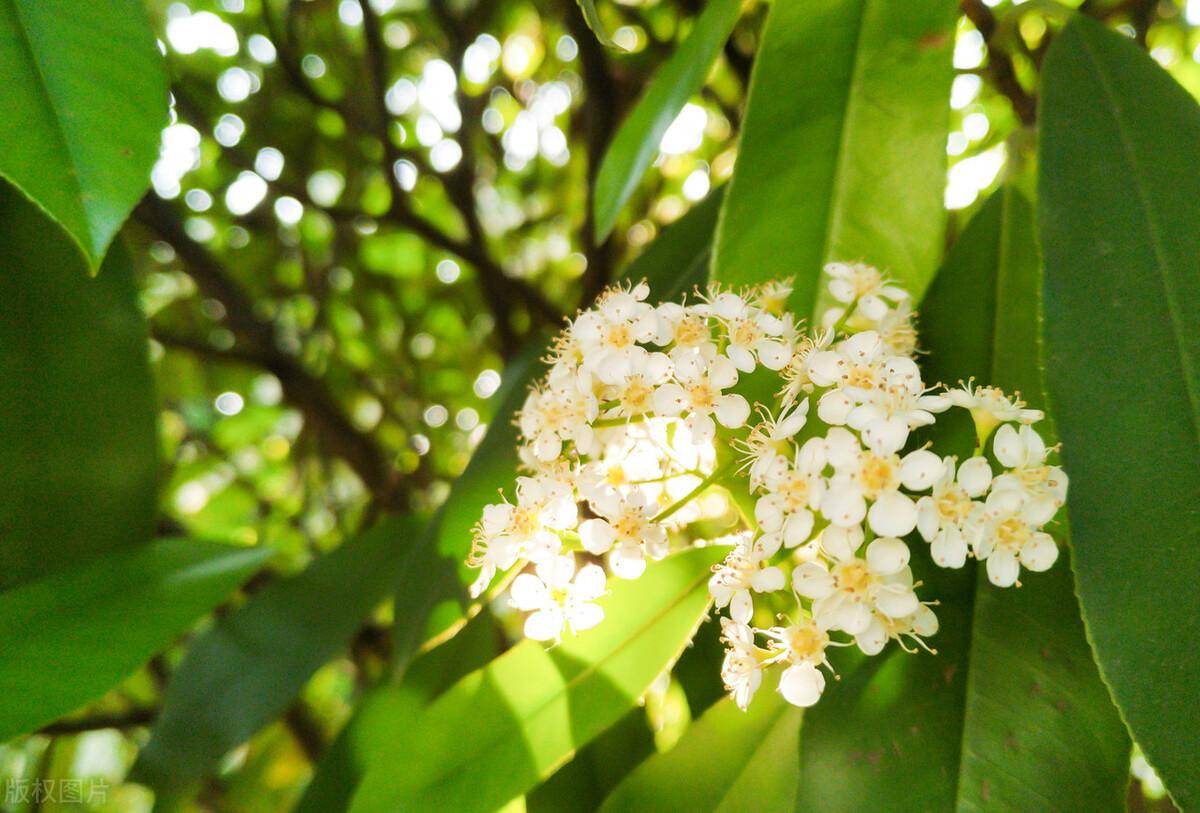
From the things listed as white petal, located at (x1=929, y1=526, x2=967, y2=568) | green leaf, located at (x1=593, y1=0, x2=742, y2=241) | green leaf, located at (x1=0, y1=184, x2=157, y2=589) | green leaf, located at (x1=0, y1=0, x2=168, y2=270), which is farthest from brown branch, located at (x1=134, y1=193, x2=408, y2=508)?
white petal, located at (x1=929, y1=526, x2=967, y2=568)

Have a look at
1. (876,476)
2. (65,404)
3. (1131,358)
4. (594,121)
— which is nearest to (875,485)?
(876,476)

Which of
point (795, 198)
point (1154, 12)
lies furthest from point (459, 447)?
point (1154, 12)

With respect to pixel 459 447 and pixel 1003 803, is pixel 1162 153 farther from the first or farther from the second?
pixel 459 447

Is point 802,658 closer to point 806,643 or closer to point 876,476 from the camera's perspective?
point 806,643

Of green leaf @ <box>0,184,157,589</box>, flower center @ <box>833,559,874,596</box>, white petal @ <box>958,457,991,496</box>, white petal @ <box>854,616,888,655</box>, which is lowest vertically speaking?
green leaf @ <box>0,184,157,589</box>

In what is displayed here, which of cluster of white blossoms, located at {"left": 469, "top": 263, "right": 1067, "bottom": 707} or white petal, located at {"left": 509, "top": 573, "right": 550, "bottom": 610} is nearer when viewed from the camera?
cluster of white blossoms, located at {"left": 469, "top": 263, "right": 1067, "bottom": 707}

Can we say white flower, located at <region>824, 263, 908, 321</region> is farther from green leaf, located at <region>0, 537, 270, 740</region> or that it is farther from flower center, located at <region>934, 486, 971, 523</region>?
green leaf, located at <region>0, 537, 270, 740</region>
